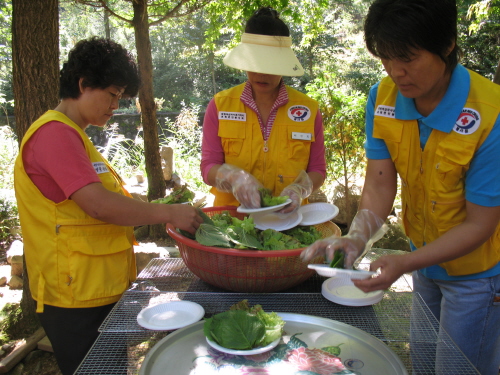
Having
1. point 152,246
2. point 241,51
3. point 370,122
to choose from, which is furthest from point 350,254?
point 152,246

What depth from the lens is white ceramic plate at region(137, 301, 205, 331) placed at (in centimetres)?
162

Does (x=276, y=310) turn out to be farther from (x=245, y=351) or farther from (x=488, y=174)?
(x=488, y=174)

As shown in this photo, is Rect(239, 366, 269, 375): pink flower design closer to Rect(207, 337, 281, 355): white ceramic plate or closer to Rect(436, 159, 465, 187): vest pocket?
Rect(207, 337, 281, 355): white ceramic plate

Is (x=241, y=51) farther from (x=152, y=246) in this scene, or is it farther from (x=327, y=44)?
(x=327, y=44)

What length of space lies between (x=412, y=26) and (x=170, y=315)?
1452 mm

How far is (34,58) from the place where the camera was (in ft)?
10.7

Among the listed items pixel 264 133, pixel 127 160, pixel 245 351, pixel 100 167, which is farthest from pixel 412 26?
pixel 127 160

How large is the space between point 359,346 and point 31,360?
312 cm

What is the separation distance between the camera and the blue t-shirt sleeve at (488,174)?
65.2 inches

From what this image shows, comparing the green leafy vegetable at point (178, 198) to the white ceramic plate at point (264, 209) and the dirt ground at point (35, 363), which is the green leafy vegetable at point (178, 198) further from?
the dirt ground at point (35, 363)

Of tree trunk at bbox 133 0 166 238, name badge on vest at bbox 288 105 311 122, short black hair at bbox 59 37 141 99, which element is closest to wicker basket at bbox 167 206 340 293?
short black hair at bbox 59 37 141 99

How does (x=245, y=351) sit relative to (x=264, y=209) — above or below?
below

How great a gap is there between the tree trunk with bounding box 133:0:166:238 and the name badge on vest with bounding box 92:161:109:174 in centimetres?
374

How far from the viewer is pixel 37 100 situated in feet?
10.9
